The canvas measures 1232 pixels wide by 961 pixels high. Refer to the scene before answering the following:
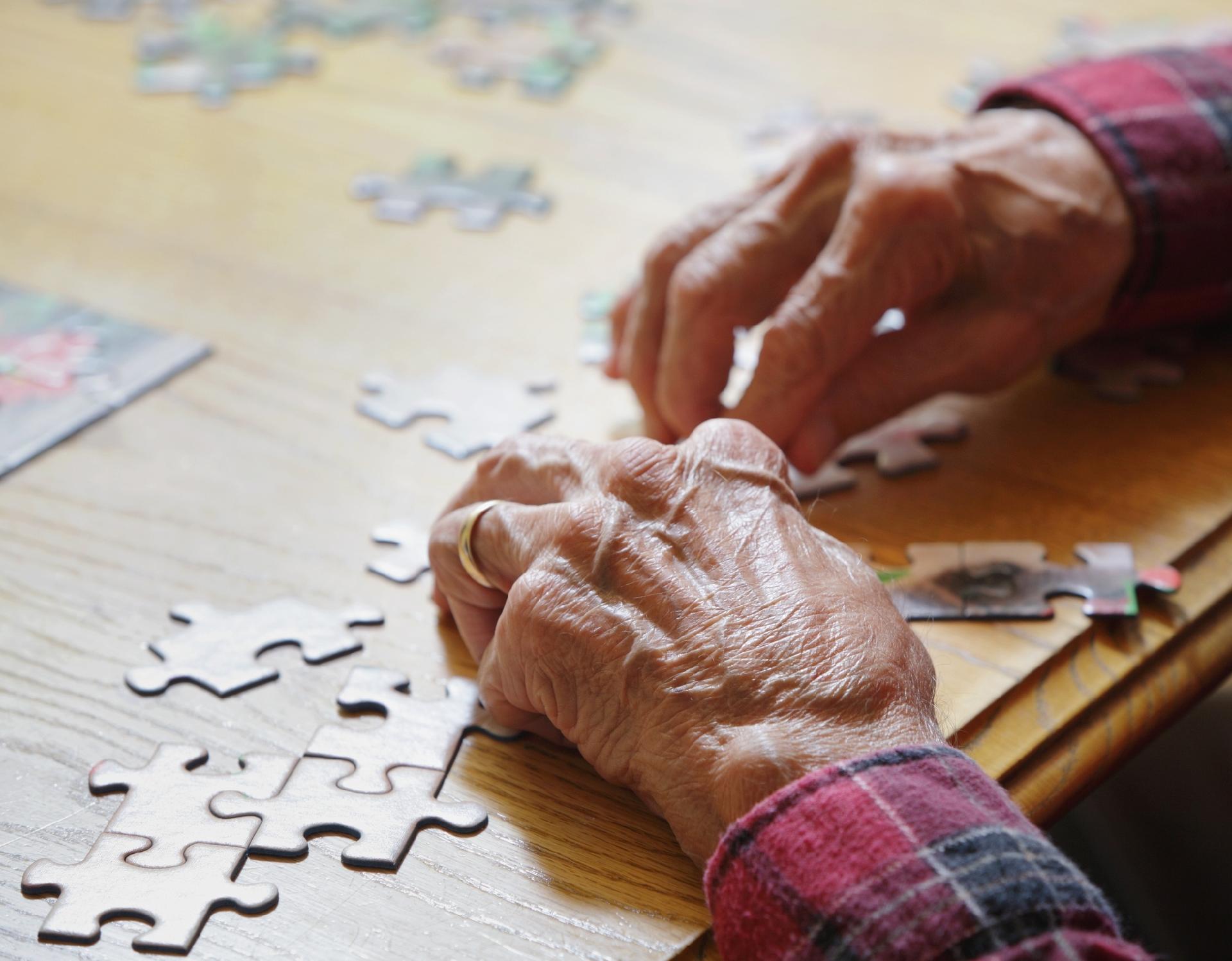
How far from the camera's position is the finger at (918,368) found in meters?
1.35

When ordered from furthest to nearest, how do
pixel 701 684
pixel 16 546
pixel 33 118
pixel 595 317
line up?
pixel 33 118 < pixel 595 317 < pixel 16 546 < pixel 701 684

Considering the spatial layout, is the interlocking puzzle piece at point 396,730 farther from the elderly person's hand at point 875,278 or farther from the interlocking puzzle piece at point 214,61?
the interlocking puzzle piece at point 214,61

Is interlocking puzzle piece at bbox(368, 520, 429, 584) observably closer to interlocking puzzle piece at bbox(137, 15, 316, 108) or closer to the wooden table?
the wooden table

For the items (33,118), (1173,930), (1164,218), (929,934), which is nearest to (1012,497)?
(1164,218)

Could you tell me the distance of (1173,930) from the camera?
178cm

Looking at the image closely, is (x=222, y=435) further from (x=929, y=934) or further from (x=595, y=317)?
(x=929, y=934)

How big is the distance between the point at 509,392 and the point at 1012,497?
0.60 meters

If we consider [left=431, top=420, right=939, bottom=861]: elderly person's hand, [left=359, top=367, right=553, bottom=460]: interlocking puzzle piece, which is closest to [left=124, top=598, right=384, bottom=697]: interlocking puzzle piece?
[left=431, top=420, right=939, bottom=861]: elderly person's hand

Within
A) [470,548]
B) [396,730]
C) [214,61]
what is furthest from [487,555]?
[214,61]

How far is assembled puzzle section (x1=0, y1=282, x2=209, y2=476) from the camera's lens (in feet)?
4.73

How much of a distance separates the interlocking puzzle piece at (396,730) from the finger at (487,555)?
0.19 ft

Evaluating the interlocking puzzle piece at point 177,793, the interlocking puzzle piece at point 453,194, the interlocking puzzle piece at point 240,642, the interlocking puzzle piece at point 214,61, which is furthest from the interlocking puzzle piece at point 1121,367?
the interlocking puzzle piece at point 214,61

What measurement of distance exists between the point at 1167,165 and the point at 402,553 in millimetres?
1015

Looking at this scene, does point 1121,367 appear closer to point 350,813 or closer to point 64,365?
point 350,813
